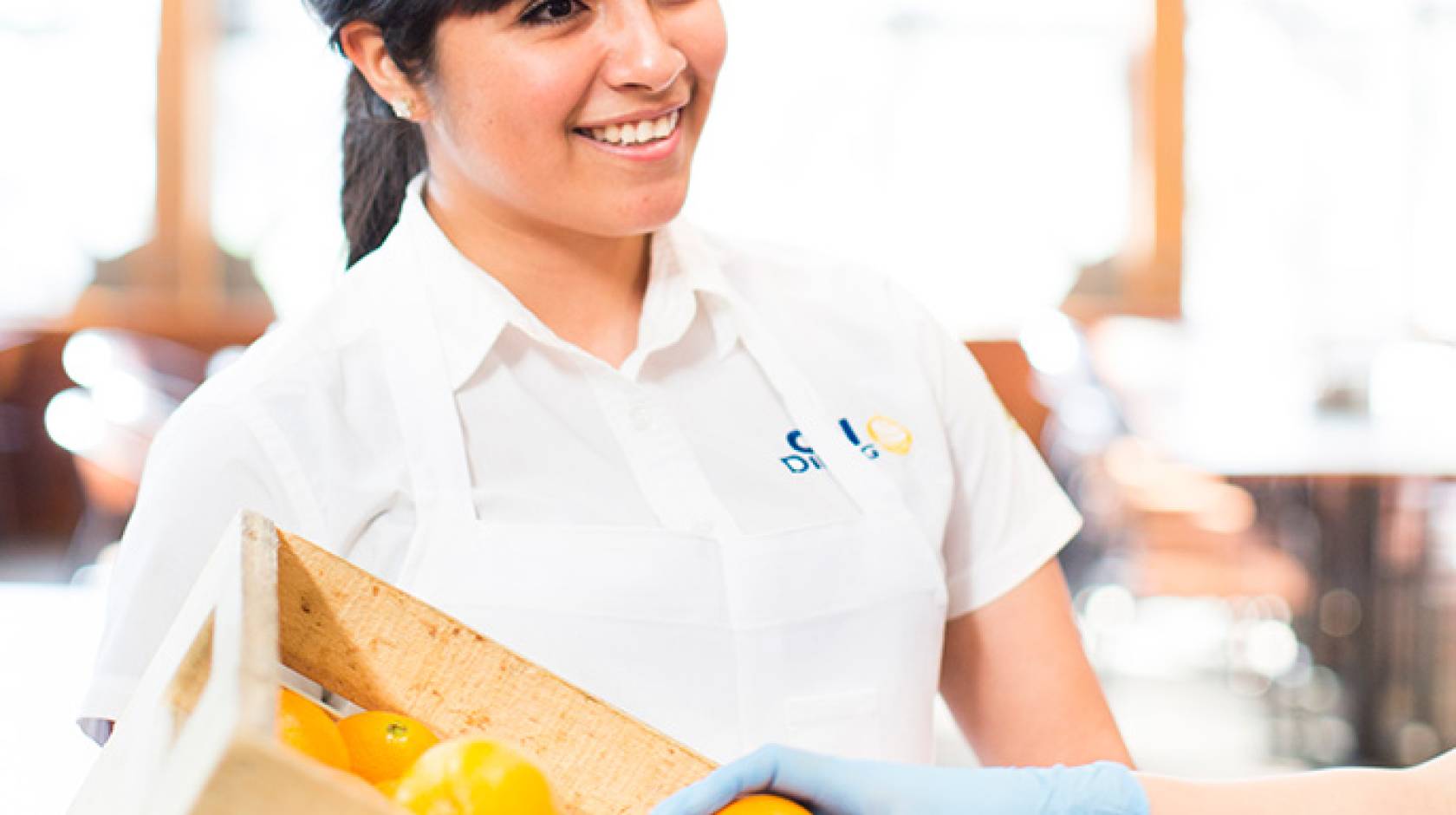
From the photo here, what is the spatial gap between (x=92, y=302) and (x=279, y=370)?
251 inches

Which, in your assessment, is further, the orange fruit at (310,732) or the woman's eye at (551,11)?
the woman's eye at (551,11)

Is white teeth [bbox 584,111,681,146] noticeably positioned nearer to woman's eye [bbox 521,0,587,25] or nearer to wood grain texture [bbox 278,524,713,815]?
woman's eye [bbox 521,0,587,25]

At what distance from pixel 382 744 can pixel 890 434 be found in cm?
64

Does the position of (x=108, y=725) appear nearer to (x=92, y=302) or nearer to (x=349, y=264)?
(x=349, y=264)

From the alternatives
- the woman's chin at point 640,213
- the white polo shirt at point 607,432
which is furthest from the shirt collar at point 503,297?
the woman's chin at point 640,213

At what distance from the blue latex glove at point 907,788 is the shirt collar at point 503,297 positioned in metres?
Result: 0.52

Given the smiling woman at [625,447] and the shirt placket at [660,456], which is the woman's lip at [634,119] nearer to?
the smiling woman at [625,447]

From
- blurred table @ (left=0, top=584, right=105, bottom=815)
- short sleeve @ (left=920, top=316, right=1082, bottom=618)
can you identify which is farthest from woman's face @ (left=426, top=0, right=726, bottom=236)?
blurred table @ (left=0, top=584, right=105, bottom=815)

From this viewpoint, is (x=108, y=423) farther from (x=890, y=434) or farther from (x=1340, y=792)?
(x=1340, y=792)

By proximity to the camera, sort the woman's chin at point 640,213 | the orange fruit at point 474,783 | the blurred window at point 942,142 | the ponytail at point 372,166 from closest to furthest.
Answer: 1. the orange fruit at point 474,783
2. the woman's chin at point 640,213
3. the ponytail at point 372,166
4. the blurred window at point 942,142

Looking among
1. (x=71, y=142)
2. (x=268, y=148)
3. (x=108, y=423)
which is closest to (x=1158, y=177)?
(x=268, y=148)

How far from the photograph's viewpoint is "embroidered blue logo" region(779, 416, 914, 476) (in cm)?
138

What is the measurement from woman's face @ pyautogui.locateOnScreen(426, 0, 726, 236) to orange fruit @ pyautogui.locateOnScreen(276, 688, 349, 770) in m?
0.54

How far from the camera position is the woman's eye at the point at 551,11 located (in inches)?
48.9
